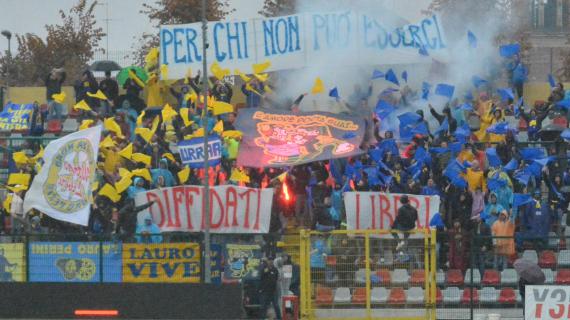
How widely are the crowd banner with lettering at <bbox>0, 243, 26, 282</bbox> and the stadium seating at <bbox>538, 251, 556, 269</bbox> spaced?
8.86 metres

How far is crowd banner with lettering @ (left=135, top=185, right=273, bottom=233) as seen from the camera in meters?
24.4

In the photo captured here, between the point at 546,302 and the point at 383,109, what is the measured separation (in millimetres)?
8430

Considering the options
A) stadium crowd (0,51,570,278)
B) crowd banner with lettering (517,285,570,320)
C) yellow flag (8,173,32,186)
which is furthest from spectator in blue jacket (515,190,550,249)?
yellow flag (8,173,32,186)

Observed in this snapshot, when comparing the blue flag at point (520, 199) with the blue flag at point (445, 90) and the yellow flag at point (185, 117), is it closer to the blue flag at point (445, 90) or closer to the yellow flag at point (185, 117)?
the blue flag at point (445, 90)

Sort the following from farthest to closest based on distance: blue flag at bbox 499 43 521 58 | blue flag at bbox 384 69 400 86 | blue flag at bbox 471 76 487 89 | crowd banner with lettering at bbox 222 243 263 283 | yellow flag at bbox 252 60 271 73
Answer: yellow flag at bbox 252 60 271 73 < blue flag at bbox 471 76 487 89 < blue flag at bbox 499 43 521 58 < blue flag at bbox 384 69 400 86 < crowd banner with lettering at bbox 222 243 263 283

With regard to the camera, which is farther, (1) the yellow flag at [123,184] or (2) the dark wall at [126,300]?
(1) the yellow flag at [123,184]

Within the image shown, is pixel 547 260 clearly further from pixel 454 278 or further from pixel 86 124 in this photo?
pixel 86 124

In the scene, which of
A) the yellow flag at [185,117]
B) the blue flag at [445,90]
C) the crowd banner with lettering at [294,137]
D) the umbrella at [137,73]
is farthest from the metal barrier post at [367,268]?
the umbrella at [137,73]

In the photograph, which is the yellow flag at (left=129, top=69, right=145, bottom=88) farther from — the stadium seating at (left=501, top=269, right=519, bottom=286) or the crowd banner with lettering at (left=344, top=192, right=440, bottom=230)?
the stadium seating at (left=501, top=269, right=519, bottom=286)

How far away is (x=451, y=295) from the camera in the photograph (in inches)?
862

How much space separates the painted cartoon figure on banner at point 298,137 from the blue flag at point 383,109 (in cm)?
76

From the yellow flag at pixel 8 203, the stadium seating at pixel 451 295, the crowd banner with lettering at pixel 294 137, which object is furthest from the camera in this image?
the yellow flag at pixel 8 203

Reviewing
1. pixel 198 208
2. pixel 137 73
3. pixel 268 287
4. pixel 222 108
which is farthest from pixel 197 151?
pixel 137 73

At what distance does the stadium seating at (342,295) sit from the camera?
21.1 metres
